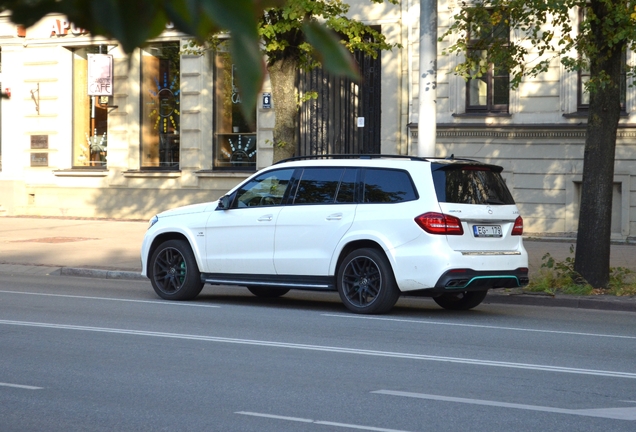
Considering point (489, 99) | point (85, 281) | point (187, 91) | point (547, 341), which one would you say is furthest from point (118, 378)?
point (187, 91)

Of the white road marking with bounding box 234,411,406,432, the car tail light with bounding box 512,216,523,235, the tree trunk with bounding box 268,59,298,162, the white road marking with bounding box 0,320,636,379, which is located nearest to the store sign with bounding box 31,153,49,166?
the tree trunk with bounding box 268,59,298,162

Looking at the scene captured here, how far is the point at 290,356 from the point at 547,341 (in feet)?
8.63

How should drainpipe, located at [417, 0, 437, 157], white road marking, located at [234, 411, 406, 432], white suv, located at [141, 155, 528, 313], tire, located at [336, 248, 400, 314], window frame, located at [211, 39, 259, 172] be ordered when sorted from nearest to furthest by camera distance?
white road marking, located at [234, 411, 406, 432], white suv, located at [141, 155, 528, 313], tire, located at [336, 248, 400, 314], drainpipe, located at [417, 0, 437, 157], window frame, located at [211, 39, 259, 172]

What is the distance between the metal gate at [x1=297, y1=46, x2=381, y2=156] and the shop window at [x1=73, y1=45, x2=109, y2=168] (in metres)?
5.83

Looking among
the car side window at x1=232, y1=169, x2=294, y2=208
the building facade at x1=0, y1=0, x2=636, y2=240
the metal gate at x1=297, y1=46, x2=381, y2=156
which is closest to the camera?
the car side window at x1=232, y1=169, x2=294, y2=208

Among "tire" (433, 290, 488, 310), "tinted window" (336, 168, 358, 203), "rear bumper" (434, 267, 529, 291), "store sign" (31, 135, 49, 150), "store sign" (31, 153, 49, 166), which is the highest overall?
"store sign" (31, 135, 49, 150)

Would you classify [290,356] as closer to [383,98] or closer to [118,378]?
[118,378]

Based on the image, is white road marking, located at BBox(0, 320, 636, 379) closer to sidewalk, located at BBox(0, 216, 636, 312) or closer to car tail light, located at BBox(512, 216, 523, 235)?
car tail light, located at BBox(512, 216, 523, 235)

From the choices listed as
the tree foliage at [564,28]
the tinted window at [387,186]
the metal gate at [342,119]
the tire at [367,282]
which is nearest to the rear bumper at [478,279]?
the tire at [367,282]

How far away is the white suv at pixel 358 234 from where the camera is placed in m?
10.5

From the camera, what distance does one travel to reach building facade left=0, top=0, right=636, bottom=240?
67.7 ft

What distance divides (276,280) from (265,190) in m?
1.13

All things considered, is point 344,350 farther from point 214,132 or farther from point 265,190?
point 214,132

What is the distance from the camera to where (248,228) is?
38.7 feet
